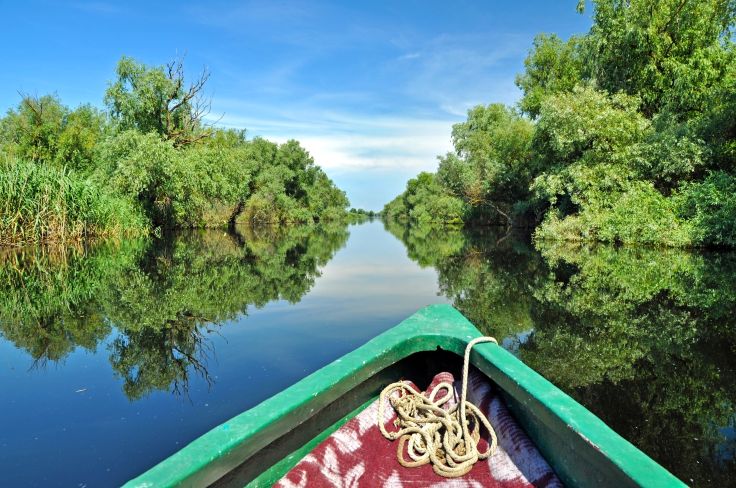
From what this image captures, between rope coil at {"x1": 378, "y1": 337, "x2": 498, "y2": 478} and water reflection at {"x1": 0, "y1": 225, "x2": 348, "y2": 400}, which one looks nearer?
rope coil at {"x1": 378, "y1": 337, "x2": 498, "y2": 478}

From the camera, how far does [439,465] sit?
2.22 m


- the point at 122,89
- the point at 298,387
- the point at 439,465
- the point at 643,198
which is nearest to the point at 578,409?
the point at 439,465

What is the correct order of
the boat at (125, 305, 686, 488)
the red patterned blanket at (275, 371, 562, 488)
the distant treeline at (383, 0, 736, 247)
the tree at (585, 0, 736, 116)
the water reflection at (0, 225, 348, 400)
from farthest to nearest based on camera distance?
the tree at (585, 0, 736, 116) → the distant treeline at (383, 0, 736, 247) → the water reflection at (0, 225, 348, 400) → the red patterned blanket at (275, 371, 562, 488) → the boat at (125, 305, 686, 488)

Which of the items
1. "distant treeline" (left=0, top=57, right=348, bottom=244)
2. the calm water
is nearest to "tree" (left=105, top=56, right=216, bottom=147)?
"distant treeline" (left=0, top=57, right=348, bottom=244)

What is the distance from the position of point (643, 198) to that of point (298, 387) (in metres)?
19.2

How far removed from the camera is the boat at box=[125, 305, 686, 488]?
56.7 inches

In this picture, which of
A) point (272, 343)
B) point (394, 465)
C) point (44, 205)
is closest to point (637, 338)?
point (272, 343)

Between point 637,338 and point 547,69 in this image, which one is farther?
point 547,69

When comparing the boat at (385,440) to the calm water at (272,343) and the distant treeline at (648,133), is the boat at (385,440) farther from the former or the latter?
the distant treeline at (648,133)

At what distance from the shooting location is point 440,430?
8.21 ft

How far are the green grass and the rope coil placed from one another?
14.9m

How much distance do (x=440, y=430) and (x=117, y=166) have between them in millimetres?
22718

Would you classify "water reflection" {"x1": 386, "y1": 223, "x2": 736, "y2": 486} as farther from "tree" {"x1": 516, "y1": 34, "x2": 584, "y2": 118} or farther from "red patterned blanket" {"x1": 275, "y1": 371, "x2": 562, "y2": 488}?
"tree" {"x1": 516, "y1": 34, "x2": 584, "y2": 118}

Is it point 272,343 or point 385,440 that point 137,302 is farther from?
point 385,440
